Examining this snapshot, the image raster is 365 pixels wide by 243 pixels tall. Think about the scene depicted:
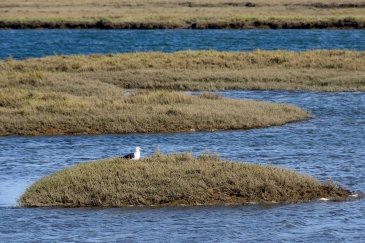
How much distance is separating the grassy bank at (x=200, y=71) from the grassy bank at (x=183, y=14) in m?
28.1

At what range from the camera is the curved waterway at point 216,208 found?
56.3 feet

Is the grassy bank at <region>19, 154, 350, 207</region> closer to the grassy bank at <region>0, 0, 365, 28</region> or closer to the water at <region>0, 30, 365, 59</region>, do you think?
the water at <region>0, 30, 365, 59</region>

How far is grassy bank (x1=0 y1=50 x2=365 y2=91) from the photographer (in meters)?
37.1

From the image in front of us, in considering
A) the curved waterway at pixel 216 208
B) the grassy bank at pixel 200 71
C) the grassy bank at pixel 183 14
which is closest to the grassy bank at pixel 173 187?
the curved waterway at pixel 216 208

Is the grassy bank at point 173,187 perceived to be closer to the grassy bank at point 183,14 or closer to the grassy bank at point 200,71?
the grassy bank at point 200,71

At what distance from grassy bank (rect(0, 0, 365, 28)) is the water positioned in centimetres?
273

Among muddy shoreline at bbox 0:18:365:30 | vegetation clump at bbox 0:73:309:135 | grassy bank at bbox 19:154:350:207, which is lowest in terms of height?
muddy shoreline at bbox 0:18:365:30

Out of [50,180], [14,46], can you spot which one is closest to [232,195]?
[50,180]

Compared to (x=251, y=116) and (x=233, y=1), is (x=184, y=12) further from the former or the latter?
(x=251, y=116)

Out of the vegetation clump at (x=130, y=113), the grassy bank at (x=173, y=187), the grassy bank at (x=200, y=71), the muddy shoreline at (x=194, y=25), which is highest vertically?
the grassy bank at (x=173, y=187)

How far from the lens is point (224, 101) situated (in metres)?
31.0

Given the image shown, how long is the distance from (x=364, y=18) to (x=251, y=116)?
45737 millimetres

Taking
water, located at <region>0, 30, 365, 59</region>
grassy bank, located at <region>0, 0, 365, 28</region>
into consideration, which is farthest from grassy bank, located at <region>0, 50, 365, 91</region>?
grassy bank, located at <region>0, 0, 365, 28</region>

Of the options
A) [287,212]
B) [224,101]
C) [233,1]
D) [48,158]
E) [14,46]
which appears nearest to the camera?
[287,212]
